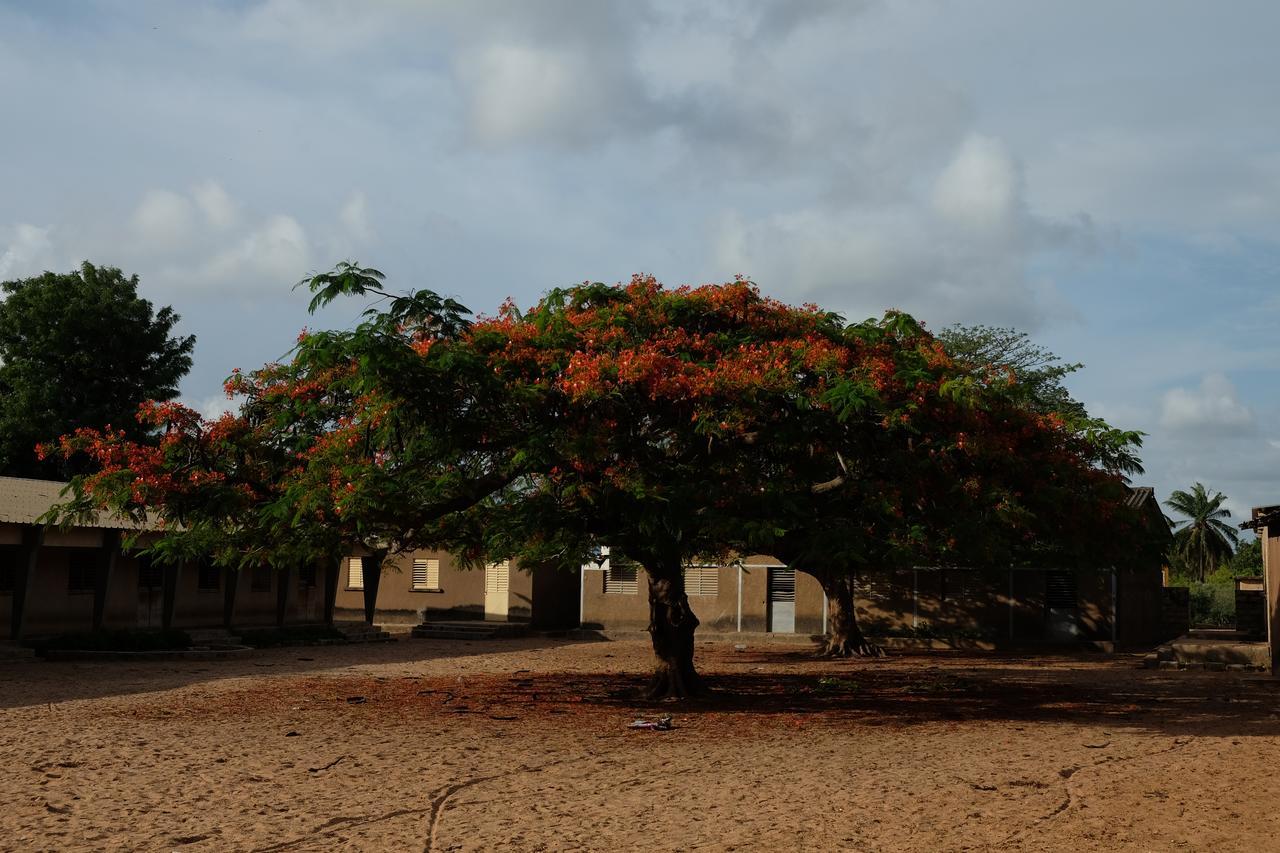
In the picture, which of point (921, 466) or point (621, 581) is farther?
point (621, 581)

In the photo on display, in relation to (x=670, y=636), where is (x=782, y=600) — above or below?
above

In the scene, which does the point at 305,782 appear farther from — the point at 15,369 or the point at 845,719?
the point at 15,369

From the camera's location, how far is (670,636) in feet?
56.6

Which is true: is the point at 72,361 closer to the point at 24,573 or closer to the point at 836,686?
the point at 24,573

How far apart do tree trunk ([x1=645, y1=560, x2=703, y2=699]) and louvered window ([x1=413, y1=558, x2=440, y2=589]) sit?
2307 cm

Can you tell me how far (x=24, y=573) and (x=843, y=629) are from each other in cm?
1855

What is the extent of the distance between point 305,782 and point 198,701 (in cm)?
712

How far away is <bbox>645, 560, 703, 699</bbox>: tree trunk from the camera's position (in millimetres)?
17172

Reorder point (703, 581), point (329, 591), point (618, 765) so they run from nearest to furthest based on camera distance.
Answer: point (618, 765) → point (329, 591) → point (703, 581)

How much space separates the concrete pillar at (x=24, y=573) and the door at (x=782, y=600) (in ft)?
64.3

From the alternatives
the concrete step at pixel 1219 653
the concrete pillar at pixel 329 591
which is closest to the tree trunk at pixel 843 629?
the concrete step at pixel 1219 653

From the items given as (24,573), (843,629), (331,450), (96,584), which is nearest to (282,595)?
(96,584)

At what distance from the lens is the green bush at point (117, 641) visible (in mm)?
23422

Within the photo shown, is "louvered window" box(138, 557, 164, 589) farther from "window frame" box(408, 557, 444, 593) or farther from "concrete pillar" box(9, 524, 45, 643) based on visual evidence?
"window frame" box(408, 557, 444, 593)
